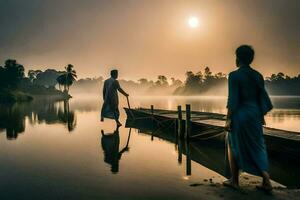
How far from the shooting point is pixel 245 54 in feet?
21.1

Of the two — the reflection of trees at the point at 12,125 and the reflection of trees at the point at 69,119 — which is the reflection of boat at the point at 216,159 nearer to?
the reflection of trees at the point at 12,125

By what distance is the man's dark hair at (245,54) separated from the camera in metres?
6.43

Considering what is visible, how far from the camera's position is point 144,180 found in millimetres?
7953

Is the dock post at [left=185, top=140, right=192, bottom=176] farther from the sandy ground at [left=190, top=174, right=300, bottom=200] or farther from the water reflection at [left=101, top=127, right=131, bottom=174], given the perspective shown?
the water reflection at [left=101, top=127, right=131, bottom=174]

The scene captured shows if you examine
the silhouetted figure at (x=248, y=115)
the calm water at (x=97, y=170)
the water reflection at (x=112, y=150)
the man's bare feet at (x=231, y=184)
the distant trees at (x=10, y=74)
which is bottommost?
the calm water at (x=97, y=170)

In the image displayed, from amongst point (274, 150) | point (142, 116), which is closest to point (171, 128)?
point (142, 116)

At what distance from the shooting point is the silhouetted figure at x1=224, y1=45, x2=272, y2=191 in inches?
246

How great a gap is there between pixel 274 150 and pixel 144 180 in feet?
18.2

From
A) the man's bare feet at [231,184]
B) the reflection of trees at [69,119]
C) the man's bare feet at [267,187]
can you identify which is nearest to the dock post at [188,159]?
the man's bare feet at [231,184]

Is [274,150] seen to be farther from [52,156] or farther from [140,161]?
[52,156]

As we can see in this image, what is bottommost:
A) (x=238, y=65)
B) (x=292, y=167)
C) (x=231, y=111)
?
(x=292, y=167)

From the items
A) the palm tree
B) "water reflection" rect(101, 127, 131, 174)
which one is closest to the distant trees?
the palm tree

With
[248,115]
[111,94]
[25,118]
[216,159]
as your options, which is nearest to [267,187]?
[248,115]

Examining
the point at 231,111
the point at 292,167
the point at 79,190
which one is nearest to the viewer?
the point at 231,111
